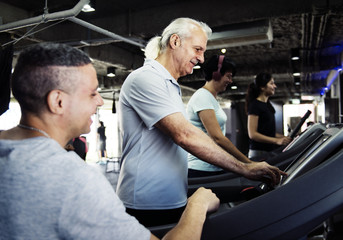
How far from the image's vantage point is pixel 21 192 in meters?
0.68

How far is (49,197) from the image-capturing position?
67 cm

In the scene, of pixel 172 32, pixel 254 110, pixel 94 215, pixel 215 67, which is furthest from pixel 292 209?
pixel 254 110

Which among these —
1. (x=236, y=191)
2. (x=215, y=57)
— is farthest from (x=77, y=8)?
(x=236, y=191)

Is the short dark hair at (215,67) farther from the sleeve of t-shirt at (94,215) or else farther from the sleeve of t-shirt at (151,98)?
the sleeve of t-shirt at (94,215)

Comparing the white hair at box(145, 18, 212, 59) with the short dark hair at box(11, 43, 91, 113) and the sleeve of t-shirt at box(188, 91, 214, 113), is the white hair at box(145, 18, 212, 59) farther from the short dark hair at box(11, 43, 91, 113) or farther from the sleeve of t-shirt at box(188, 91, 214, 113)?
the short dark hair at box(11, 43, 91, 113)

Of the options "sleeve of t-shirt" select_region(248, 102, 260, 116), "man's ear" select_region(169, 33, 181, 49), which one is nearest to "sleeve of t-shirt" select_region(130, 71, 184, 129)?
"man's ear" select_region(169, 33, 181, 49)

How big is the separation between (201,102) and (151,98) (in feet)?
2.90

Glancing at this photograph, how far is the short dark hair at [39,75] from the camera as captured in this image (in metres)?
0.76

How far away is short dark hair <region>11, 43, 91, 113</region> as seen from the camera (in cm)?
76

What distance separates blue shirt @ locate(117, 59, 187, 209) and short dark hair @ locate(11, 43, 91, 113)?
51cm

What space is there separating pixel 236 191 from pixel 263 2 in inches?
134

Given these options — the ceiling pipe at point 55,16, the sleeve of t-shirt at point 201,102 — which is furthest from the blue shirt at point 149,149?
the ceiling pipe at point 55,16

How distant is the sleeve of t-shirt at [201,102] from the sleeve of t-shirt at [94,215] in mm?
1414

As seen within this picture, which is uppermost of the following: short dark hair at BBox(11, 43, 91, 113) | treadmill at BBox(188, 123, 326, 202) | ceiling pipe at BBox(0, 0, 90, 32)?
ceiling pipe at BBox(0, 0, 90, 32)
